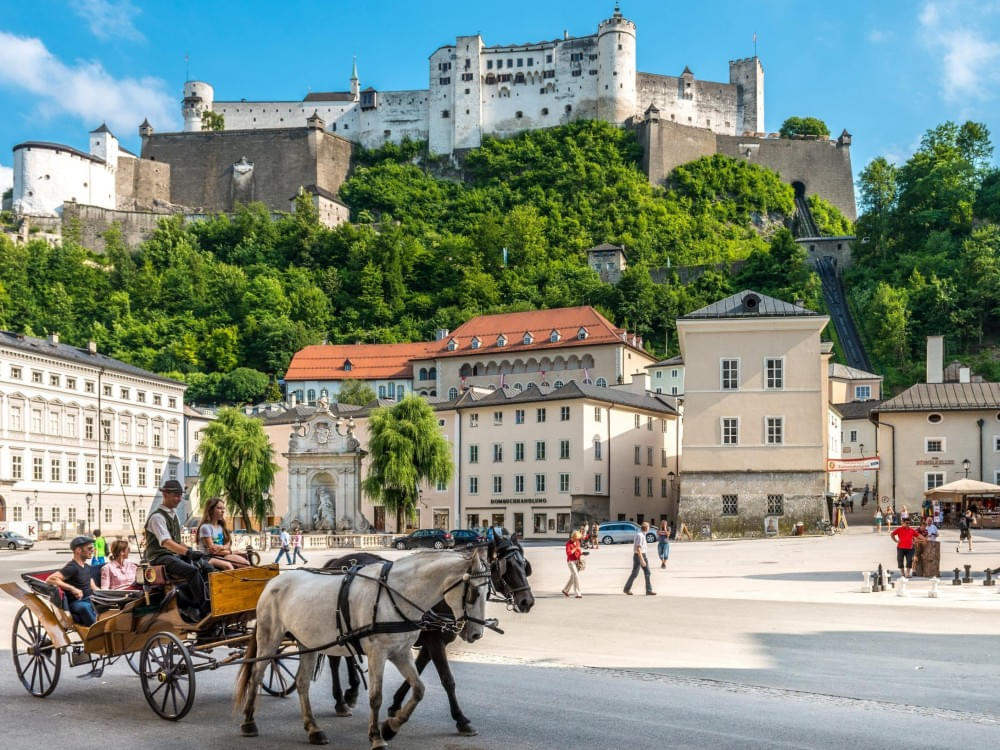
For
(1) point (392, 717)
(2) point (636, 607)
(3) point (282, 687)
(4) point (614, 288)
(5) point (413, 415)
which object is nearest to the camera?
(1) point (392, 717)

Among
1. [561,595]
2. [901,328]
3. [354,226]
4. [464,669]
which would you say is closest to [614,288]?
[901,328]

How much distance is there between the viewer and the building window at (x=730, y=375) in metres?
47.7

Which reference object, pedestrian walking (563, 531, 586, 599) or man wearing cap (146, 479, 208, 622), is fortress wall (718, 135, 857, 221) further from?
man wearing cap (146, 479, 208, 622)

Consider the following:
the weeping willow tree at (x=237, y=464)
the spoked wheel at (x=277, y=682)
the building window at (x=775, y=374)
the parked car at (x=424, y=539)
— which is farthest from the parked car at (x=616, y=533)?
the spoked wheel at (x=277, y=682)

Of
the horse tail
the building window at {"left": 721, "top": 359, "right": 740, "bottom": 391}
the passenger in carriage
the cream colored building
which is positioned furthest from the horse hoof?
the building window at {"left": 721, "top": 359, "right": 740, "bottom": 391}

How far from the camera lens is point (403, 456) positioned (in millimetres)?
56312

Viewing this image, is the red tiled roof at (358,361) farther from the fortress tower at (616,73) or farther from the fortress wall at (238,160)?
the fortress tower at (616,73)

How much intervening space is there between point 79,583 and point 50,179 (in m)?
123

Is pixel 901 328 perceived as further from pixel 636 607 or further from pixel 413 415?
pixel 636 607

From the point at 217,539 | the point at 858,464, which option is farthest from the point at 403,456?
the point at 217,539

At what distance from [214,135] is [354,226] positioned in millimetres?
21205

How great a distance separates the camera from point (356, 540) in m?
51.7

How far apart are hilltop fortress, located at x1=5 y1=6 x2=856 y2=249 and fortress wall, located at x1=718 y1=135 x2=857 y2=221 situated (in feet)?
0.36

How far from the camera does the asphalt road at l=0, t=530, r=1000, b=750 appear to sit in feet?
31.8
